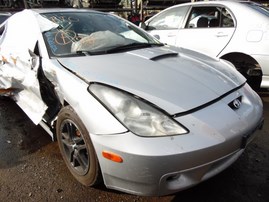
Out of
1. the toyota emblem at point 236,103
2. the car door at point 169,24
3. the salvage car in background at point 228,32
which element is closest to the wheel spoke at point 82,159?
the toyota emblem at point 236,103

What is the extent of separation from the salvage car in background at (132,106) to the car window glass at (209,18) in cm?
186

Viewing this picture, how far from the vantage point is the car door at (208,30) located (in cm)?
445

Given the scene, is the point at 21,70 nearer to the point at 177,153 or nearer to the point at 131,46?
the point at 131,46

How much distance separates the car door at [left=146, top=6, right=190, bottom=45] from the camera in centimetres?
503

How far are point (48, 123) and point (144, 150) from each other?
140 cm

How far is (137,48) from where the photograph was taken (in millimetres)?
2939

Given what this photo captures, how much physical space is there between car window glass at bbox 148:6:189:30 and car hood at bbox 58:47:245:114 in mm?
2432

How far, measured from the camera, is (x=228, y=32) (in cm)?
439

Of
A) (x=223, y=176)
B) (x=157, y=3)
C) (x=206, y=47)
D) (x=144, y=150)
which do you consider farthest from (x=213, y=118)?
(x=157, y=3)

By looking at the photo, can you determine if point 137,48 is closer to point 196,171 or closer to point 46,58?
point 46,58

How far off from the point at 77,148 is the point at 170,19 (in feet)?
12.2

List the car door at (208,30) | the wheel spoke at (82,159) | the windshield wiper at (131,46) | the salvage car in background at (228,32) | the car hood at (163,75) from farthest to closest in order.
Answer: the car door at (208,30)
the salvage car in background at (228,32)
the windshield wiper at (131,46)
the wheel spoke at (82,159)
the car hood at (163,75)

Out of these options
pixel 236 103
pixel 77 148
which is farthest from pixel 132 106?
pixel 236 103

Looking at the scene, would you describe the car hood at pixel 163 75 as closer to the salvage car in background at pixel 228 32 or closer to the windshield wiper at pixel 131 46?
the windshield wiper at pixel 131 46
